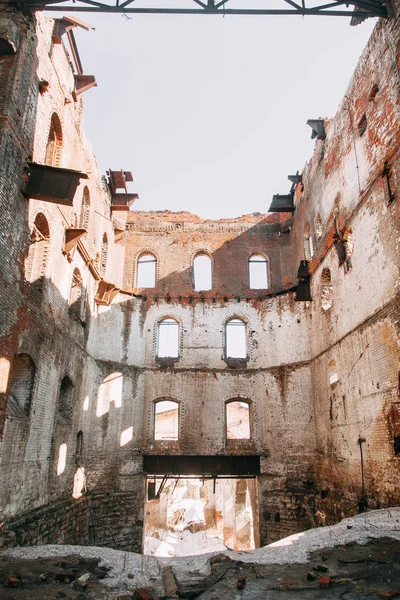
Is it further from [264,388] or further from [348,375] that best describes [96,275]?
[348,375]

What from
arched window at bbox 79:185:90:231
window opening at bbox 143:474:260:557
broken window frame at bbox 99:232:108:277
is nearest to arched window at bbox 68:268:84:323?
arched window at bbox 79:185:90:231

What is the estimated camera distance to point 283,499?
14703mm

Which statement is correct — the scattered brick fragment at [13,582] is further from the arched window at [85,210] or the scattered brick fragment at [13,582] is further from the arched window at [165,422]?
the arched window at [165,422]

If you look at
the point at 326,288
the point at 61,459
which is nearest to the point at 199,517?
the point at 61,459

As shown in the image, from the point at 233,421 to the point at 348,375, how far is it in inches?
672

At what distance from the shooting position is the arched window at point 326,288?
14242 millimetres

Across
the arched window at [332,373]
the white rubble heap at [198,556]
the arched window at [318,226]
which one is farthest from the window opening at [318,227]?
the white rubble heap at [198,556]

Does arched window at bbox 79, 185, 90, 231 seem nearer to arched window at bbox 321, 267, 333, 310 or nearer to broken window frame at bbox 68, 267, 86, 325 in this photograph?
broken window frame at bbox 68, 267, 86, 325

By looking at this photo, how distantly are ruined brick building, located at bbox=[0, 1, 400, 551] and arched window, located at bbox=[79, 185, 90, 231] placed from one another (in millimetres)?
52

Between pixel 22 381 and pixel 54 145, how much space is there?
6.62 m

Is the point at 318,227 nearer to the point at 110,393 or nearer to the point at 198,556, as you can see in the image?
the point at 110,393

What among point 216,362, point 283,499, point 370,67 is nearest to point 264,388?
point 216,362

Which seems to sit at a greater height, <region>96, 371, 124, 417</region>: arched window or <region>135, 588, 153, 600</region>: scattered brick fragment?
<region>96, 371, 124, 417</region>: arched window

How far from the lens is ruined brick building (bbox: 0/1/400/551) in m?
9.35
